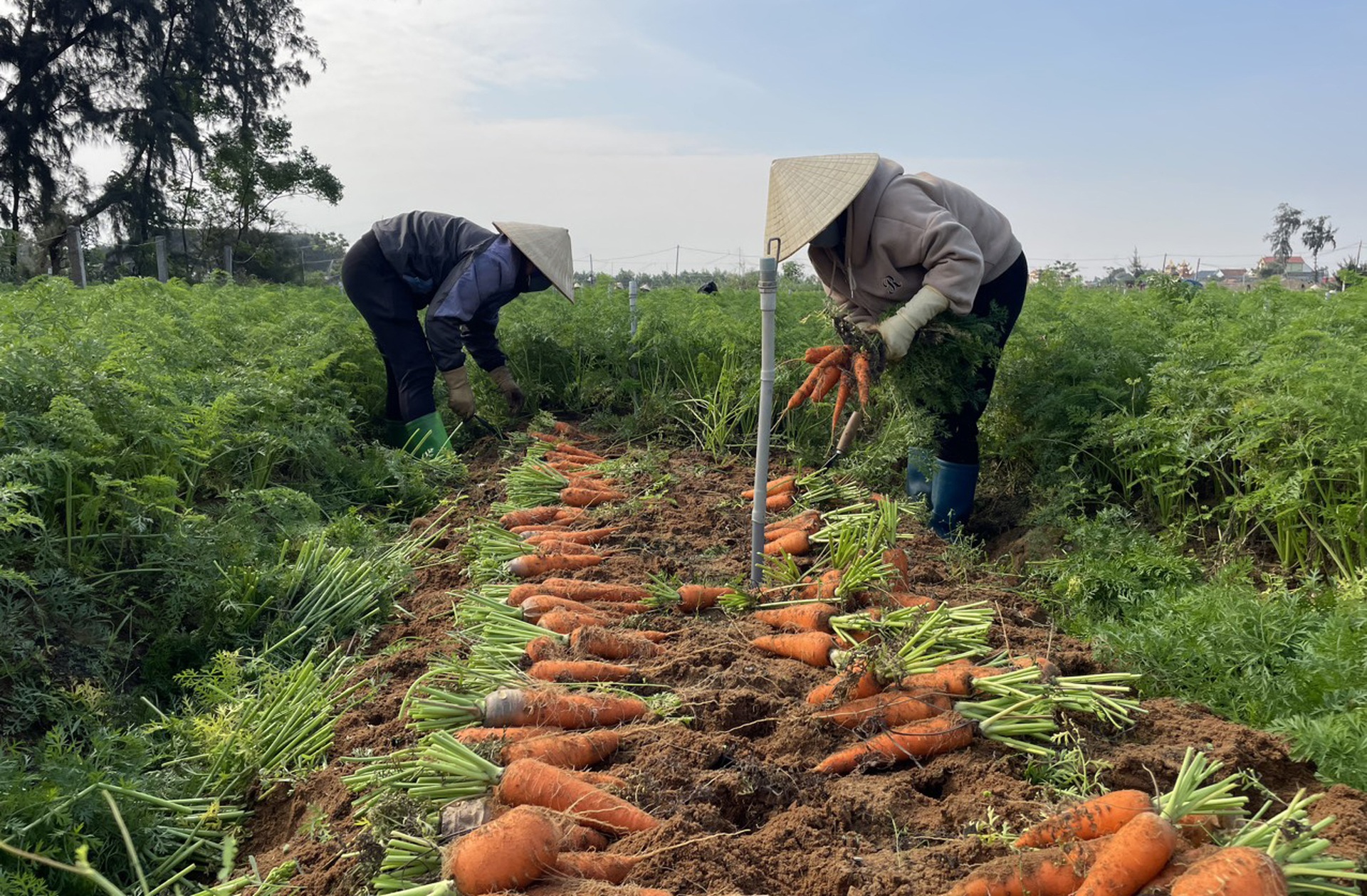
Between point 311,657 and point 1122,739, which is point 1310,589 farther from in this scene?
point 311,657

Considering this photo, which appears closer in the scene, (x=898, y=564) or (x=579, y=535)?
(x=898, y=564)

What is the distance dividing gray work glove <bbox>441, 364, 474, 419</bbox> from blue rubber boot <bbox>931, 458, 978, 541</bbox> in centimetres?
349

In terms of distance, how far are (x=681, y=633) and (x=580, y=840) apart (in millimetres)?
1269

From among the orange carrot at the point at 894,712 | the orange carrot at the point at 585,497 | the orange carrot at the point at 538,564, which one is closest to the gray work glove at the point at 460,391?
the orange carrot at the point at 585,497

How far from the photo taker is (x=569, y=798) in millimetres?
2213

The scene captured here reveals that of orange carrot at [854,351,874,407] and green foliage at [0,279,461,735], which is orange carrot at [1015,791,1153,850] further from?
green foliage at [0,279,461,735]

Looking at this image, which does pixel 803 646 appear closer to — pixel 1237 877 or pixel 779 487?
pixel 1237 877

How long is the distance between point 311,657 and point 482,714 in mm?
1138

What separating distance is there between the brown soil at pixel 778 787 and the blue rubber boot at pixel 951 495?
1.52m

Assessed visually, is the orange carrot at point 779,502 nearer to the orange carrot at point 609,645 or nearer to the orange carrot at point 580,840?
the orange carrot at point 609,645

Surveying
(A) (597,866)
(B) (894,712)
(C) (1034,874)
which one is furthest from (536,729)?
(C) (1034,874)

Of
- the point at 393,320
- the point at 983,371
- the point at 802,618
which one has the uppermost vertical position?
the point at 393,320

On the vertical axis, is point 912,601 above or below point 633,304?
below

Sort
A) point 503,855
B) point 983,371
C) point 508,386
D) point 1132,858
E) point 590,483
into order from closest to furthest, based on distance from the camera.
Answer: point 1132,858 < point 503,855 < point 983,371 < point 590,483 < point 508,386
